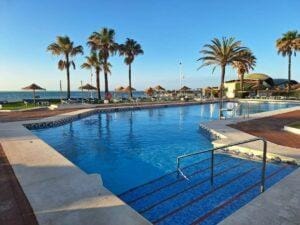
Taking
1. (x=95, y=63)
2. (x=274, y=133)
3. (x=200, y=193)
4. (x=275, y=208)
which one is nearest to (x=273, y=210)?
(x=275, y=208)

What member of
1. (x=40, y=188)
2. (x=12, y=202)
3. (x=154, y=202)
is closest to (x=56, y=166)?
(x=40, y=188)

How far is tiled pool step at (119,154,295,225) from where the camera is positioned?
5.50 meters

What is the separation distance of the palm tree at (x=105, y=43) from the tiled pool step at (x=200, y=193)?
29.9 metres

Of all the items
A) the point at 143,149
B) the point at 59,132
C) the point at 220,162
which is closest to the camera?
the point at 220,162

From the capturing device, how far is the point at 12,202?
504cm

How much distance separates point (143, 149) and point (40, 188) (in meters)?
6.39

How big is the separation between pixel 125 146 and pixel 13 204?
24.8ft

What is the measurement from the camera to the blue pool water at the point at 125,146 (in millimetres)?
8805

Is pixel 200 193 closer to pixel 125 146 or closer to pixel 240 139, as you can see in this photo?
pixel 240 139

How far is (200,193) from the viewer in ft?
21.5

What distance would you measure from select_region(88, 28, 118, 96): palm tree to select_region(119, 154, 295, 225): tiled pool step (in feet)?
98.2

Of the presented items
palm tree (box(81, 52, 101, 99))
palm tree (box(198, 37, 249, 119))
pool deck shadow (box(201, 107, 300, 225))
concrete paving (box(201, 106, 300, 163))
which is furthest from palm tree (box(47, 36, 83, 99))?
pool deck shadow (box(201, 107, 300, 225))

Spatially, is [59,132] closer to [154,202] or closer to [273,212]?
[154,202]

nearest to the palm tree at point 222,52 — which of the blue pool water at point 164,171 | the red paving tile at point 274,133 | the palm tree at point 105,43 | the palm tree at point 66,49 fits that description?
the palm tree at point 105,43
